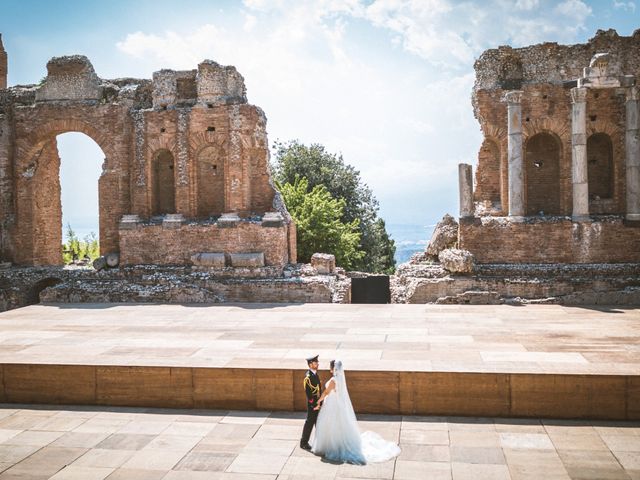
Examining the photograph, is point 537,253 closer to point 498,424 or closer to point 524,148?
point 524,148

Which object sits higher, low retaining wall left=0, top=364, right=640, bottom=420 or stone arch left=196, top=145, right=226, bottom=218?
stone arch left=196, top=145, right=226, bottom=218

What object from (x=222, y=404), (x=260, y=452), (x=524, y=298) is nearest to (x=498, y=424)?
(x=260, y=452)

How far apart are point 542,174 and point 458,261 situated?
4728mm

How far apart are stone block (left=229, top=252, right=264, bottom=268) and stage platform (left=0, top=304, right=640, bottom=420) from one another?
474 centimetres

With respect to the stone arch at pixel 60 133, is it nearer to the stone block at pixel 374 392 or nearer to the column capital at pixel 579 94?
the stone block at pixel 374 392

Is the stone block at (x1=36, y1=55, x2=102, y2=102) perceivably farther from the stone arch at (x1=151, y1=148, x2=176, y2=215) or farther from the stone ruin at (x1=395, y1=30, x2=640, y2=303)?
the stone ruin at (x1=395, y1=30, x2=640, y2=303)

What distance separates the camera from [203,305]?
584 inches

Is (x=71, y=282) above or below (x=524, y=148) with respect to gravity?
below

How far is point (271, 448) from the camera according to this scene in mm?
6680

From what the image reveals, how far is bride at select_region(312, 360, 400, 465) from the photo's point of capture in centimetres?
630

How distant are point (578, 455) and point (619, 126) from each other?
44.6 feet

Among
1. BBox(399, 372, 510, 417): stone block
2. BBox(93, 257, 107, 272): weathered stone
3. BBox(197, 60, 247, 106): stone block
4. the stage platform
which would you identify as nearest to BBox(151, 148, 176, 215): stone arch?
Result: BBox(93, 257, 107, 272): weathered stone

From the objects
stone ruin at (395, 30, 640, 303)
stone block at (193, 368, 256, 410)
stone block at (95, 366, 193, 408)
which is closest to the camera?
stone block at (193, 368, 256, 410)

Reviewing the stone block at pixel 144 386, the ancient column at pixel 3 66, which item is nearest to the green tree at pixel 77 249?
the ancient column at pixel 3 66
